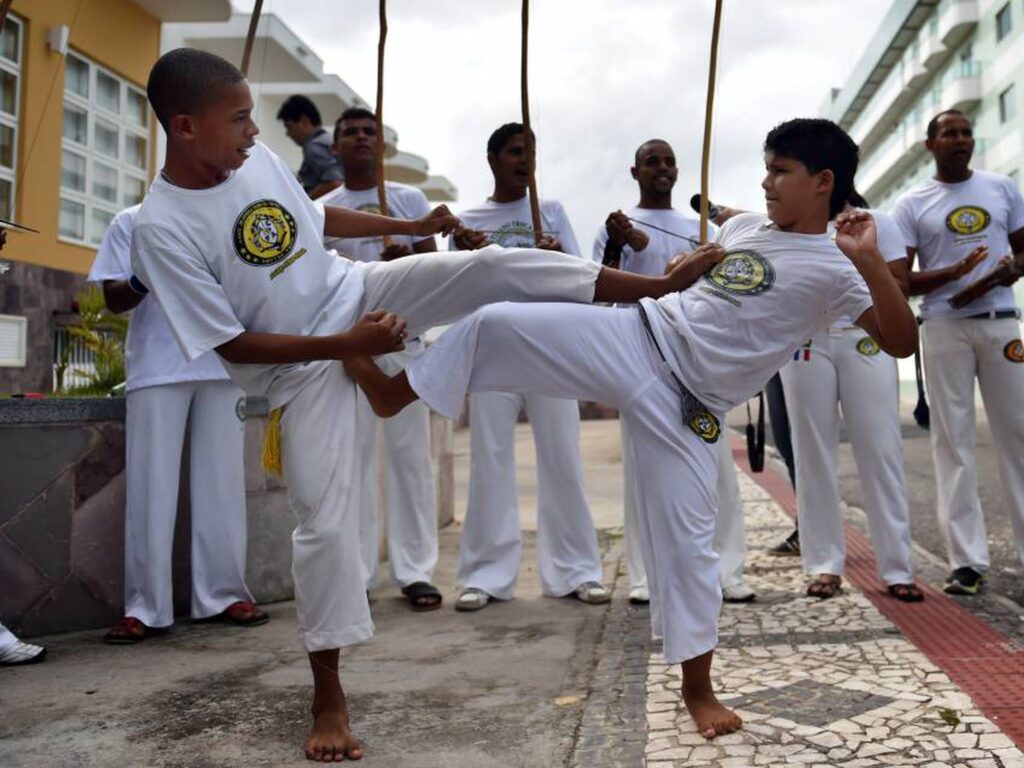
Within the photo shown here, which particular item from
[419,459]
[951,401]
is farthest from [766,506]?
[419,459]

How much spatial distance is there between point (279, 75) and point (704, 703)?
21.5 m

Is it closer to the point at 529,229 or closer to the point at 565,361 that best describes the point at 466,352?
the point at 565,361

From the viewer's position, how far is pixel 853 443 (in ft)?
15.6

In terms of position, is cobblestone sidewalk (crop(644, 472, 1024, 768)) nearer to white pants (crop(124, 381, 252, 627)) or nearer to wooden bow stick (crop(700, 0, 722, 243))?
wooden bow stick (crop(700, 0, 722, 243))

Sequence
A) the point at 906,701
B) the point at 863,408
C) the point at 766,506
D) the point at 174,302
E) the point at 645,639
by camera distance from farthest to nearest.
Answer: the point at 766,506 → the point at 863,408 → the point at 645,639 → the point at 906,701 → the point at 174,302

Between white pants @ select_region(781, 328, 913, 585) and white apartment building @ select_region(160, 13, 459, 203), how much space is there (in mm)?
12167

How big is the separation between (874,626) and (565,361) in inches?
73.3

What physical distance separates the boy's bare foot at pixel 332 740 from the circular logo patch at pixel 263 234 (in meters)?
1.23

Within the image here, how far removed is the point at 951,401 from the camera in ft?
15.9

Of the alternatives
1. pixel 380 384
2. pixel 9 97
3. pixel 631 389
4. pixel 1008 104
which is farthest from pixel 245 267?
pixel 1008 104

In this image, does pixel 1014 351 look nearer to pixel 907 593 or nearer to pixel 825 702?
pixel 907 593

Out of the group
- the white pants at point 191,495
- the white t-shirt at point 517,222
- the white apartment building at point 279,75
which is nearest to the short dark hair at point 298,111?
the white t-shirt at point 517,222

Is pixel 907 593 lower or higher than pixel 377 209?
lower

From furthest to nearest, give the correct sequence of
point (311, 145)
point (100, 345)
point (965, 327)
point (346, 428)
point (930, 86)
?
point (930, 86), point (311, 145), point (100, 345), point (965, 327), point (346, 428)
